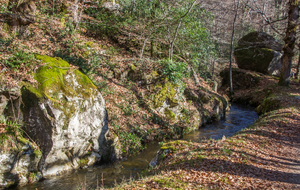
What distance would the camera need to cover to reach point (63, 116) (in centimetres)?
760

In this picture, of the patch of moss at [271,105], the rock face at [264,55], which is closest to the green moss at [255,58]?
the rock face at [264,55]

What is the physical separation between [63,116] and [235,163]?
20.4 feet

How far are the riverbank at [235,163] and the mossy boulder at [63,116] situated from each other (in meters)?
3.24

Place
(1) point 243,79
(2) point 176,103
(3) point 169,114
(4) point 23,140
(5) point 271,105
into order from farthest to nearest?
(1) point 243,79 < (5) point 271,105 < (2) point 176,103 < (3) point 169,114 < (4) point 23,140

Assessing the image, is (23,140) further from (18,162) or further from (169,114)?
(169,114)

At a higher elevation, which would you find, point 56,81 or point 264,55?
point 264,55

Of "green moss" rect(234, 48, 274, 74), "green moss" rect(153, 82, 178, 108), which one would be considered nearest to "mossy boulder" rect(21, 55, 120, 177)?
"green moss" rect(153, 82, 178, 108)

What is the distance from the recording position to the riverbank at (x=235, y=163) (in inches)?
195

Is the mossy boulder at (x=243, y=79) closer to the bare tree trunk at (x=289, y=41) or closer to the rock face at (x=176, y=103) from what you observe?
the bare tree trunk at (x=289, y=41)

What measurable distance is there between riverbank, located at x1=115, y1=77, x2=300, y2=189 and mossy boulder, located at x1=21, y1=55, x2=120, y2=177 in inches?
128

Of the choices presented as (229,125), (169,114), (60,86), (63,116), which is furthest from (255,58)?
(63,116)

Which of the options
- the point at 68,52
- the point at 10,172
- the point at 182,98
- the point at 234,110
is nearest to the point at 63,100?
the point at 10,172

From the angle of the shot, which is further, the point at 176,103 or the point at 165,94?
the point at 176,103

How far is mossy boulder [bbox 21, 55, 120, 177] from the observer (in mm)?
7312
